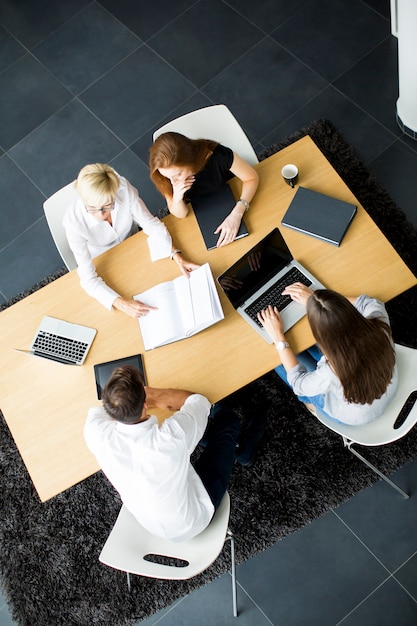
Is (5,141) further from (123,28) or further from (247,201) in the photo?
(247,201)

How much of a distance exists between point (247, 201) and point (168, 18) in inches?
84.2

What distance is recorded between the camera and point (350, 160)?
348 cm

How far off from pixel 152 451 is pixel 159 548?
0.52 meters

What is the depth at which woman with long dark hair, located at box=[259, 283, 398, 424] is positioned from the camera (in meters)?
2.03

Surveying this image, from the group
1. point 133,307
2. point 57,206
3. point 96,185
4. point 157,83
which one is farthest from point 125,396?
point 157,83

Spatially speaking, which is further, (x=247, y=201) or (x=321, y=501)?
(x=321, y=501)

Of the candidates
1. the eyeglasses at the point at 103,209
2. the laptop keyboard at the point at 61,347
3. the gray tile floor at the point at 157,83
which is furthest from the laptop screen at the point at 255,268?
the gray tile floor at the point at 157,83

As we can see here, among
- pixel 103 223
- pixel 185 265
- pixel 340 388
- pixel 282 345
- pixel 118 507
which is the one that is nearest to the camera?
pixel 340 388

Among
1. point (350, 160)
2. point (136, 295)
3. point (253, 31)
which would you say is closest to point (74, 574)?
point (136, 295)

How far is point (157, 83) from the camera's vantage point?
393 cm

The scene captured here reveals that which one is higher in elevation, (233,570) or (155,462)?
(155,462)

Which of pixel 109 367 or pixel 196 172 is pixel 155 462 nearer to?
pixel 109 367

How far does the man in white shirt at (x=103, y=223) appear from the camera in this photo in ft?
7.80

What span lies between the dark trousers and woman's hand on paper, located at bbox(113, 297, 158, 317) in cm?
59
